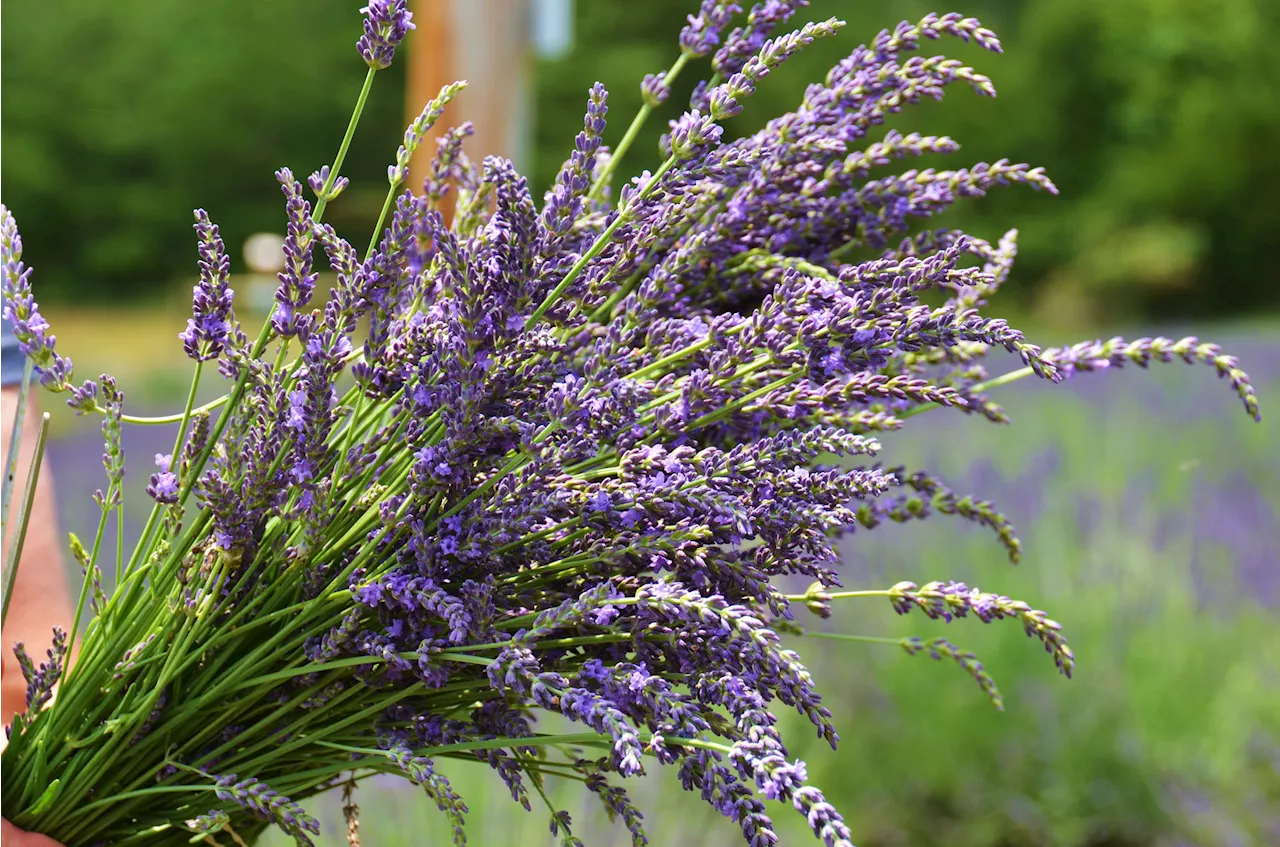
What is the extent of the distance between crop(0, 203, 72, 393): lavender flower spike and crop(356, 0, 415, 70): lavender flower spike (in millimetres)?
222

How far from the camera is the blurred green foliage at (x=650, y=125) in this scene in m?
16.0

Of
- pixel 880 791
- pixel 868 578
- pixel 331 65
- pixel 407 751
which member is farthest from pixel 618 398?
pixel 331 65

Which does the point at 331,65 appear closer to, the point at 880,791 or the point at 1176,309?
the point at 1176,309

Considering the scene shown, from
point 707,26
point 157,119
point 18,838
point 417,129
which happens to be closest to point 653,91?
point 707,26

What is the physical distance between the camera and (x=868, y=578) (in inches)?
143

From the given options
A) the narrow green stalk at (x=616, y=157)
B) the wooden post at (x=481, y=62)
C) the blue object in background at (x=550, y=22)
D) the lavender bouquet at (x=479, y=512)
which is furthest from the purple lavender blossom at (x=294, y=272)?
the blue object in background at (x=550, y=22)

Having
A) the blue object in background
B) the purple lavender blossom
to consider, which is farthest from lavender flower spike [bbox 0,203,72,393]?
the blue object in background

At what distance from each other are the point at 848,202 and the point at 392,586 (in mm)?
473

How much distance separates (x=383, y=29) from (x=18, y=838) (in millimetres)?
526

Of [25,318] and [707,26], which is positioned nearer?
[25,318]


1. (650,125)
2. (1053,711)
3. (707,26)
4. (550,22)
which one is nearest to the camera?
(707,26)

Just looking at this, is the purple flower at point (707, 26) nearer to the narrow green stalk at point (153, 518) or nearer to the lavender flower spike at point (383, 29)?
the lavender flower spike at point (383, 29)

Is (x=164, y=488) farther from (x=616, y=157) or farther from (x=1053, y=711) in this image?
(x=1053, y=711)

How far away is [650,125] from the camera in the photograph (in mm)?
16922
